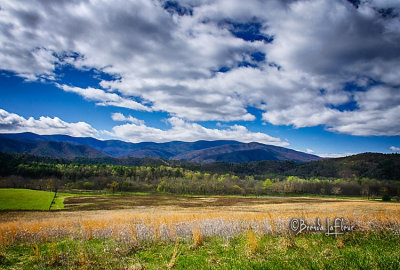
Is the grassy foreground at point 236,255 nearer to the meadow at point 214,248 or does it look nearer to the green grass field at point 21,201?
the meadow at point 214,248

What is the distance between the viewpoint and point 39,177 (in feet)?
444

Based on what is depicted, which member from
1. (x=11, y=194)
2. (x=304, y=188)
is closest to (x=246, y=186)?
(x=304, y=188)

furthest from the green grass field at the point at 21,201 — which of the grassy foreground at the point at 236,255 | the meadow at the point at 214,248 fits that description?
the grassy foreground at the point at 236,255

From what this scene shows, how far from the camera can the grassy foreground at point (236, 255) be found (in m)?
7.39

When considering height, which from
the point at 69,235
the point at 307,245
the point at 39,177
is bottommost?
the point at 39,177

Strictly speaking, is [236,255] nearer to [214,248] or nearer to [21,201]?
[214,248]

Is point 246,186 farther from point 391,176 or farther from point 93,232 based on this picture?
point 93,232

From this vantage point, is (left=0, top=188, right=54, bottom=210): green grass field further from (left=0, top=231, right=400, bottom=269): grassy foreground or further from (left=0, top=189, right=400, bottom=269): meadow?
(left=0, top=231, right=400, bottom=269): grassy foreground

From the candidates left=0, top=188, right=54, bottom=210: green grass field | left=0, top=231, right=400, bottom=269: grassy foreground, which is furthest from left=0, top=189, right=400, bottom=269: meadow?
left=0, top=188, right=54, bottom=210: green grass field

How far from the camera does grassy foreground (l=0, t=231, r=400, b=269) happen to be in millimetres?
7391

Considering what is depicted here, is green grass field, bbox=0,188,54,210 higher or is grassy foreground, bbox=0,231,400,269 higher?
grassy foreground, bbox=0,231,400,269

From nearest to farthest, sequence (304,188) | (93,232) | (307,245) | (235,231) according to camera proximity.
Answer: (307,245)
(235,231)
(93,232)
(304,188)

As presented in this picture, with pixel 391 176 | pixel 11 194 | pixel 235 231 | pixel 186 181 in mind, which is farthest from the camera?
pixel 391 176

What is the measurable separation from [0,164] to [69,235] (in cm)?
16294
